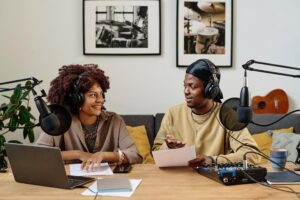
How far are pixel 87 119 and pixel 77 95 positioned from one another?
0.51 ft

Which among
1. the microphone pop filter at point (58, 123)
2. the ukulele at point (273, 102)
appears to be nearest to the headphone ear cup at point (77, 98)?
the microphone pop filter at point (58, 123)

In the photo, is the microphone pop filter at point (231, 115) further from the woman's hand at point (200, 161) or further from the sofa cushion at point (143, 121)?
the sofa cushion at point (143, 121)

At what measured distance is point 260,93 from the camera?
11.0ft

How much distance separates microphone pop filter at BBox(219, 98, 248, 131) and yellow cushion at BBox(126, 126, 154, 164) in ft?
4.35

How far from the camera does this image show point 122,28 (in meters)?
3.29

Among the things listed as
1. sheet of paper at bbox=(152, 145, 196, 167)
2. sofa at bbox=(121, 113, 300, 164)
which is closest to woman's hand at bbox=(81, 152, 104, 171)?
sheet of paper at bbox=(152, 145, 196, 167)

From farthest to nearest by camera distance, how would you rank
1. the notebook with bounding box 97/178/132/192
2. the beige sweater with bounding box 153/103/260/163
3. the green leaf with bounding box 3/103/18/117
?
the green leaf with bounding box 3/103/18/117, the beige sweater with bounding box 153/103/260/163, the notebook with bounding box 97/178/132/192

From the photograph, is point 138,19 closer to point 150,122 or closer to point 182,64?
point 182,64

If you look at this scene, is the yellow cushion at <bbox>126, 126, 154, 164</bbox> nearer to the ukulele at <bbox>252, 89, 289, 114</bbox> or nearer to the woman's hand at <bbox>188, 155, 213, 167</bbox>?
the ukulele at <bbox>252, 89, 289, 114</bbox>

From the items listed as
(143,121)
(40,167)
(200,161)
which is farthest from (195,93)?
(143,121)

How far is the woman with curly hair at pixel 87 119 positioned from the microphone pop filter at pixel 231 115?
1.77 feet

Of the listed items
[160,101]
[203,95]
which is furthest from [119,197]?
[160,101]

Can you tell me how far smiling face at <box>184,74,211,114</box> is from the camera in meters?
2.00

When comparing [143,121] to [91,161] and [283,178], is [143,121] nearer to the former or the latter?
[91,161]
